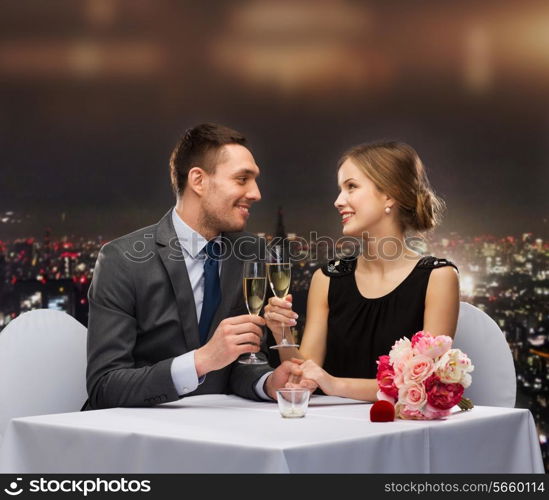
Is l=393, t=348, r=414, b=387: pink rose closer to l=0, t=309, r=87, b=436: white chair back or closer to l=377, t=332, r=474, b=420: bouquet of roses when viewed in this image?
l=377, t=332, r=474, b=420: bouquet of roses

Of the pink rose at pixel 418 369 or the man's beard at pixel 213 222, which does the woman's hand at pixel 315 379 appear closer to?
the pink rose at pixel 418 369

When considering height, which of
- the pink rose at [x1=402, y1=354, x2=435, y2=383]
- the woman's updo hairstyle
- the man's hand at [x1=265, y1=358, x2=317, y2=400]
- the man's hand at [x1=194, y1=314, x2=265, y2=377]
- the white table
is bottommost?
the white table

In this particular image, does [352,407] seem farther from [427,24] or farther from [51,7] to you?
[51,7]

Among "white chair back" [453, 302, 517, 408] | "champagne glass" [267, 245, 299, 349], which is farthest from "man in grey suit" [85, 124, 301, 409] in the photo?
"white chair back" [453, 302, 517, 408]

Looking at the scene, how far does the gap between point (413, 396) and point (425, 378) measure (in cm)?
7

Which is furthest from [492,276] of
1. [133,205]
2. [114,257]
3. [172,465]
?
[172,465]

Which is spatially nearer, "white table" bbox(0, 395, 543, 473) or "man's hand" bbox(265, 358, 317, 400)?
"white table" bbox(0, 395, 543, 473)

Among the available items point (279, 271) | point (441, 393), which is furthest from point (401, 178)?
point (441, 393)

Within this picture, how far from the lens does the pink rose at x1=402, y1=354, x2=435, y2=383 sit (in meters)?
2.03

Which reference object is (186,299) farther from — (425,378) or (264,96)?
(264,96)

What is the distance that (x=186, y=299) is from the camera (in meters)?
2.72
